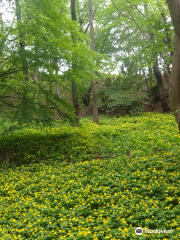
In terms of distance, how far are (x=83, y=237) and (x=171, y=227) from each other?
59.4 inches

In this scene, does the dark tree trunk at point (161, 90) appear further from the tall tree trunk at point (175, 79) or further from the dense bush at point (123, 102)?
the tall tree trunk at point (175, 79)

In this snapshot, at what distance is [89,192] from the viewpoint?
6.04 metres

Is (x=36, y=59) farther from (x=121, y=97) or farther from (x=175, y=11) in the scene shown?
(x=121, y=97)

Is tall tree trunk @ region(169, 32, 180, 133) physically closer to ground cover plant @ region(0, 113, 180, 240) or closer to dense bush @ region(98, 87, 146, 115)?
ground cover plant @ region(0, 113, 180, 240)

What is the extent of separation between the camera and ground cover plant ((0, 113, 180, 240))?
4367 millimetres

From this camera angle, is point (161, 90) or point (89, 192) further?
point (161, 90)

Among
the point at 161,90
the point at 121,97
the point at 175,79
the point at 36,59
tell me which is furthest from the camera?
the point at 121,97

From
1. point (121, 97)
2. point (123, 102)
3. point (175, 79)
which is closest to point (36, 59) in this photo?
point (175, 79)

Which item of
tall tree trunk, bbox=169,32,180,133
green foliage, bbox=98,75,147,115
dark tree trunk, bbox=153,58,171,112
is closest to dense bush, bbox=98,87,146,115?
green foliage, bbox=98,75,147,115

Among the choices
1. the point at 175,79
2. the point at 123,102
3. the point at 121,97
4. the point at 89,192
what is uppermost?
the point at 121,97

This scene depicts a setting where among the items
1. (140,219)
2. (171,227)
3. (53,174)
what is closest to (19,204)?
(53,174)

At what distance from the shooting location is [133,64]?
20.3 m

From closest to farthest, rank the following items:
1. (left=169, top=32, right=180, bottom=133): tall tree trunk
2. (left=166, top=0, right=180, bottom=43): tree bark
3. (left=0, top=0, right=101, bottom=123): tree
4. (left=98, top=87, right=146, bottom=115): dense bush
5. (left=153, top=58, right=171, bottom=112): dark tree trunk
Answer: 1. (left=166, top=0, right=180, bottom=43): tree bark
2. (left=169, top=32, right=180, bottom=133): tall tree trunk
3. (left=0, top=0, right=101, bottom=123): tree
4. (left=153, top=58, right=171, bottom=112): dark tree trunk
5. (left=98, top=87, right=146, bottom=115): dense bush

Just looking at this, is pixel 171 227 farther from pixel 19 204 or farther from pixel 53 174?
pixel 53 174
